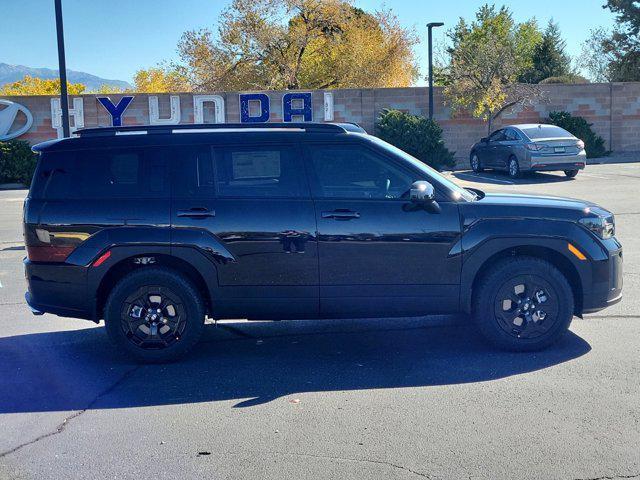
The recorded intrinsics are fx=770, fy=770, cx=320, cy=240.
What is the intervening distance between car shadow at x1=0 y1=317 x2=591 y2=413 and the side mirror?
1.31 m

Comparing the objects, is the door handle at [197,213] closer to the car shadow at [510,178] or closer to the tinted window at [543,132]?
the car shadow at [510,178]

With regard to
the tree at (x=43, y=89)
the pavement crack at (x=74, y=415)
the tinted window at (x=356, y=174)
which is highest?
the tree at (x=43, y=89)

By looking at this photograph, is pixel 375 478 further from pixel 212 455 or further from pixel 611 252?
pixel 611 252

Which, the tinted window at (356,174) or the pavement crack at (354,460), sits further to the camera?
the tinted window at (356,174)

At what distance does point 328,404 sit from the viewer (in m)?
5.25

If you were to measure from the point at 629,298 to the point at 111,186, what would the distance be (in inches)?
211

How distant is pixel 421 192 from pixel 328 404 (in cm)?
183

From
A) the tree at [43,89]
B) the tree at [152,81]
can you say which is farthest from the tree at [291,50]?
the tree at [43,89]

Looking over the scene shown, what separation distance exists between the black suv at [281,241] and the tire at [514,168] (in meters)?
16.7

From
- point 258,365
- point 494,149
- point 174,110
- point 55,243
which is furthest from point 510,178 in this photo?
point 55,243

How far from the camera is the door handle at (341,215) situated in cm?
612

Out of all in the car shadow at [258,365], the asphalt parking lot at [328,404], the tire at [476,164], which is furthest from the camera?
the tire at [476,164]

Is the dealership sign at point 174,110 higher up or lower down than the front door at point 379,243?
higher up

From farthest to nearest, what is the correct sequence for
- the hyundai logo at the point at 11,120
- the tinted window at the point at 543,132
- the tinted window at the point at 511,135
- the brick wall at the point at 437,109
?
the brick wall at the point at 437,109 < the hyundai logo at the point at 11,120 < the tinted window at the point at 511,135 < the tinted window at the point at 543,132
